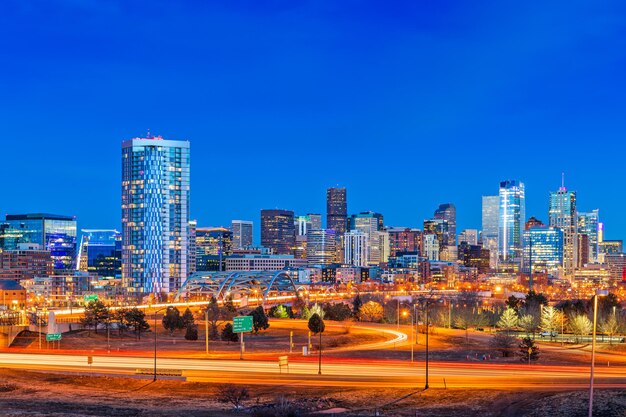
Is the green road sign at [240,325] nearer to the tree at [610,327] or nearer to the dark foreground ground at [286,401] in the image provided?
the dark foreground ground at [286,401]

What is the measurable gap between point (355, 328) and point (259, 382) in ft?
206

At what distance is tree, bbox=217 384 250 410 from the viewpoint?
59.0 meters

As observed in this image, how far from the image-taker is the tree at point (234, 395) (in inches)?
2322

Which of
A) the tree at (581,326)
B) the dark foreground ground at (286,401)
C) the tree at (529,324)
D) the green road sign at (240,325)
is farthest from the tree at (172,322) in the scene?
the tree at (581,326)

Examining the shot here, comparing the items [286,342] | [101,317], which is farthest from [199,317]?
[286,342]

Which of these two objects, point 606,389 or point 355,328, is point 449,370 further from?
point 355,328

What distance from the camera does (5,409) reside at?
56.8 m

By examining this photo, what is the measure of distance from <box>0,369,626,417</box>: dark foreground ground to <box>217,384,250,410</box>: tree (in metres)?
0.27

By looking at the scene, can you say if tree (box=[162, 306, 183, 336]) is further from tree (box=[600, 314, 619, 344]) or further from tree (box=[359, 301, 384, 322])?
tree (box=[600, 314, 619, 344])

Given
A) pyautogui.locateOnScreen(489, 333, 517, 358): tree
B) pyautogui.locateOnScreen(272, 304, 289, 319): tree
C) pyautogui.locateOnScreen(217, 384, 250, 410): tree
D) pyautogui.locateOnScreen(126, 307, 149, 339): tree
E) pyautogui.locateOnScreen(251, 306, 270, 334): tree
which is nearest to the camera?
pyautogui.locateOnScreen(217, 384, 250, 410): tree

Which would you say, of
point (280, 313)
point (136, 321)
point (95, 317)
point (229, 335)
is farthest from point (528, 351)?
point (280, 313)

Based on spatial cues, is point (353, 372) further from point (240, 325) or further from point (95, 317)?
point (95, 317)

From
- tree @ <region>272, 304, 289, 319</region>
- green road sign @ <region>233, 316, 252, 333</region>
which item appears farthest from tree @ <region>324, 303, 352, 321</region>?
green road sign @ <region>233, 316, 252, 333</region>

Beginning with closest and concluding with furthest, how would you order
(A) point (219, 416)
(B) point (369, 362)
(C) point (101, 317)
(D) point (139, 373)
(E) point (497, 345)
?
(A) point (219, 416) < (D) point (139, 373) < (B) point (369, 362) < (E) point (497, 345) < (C) point (101, 317)
